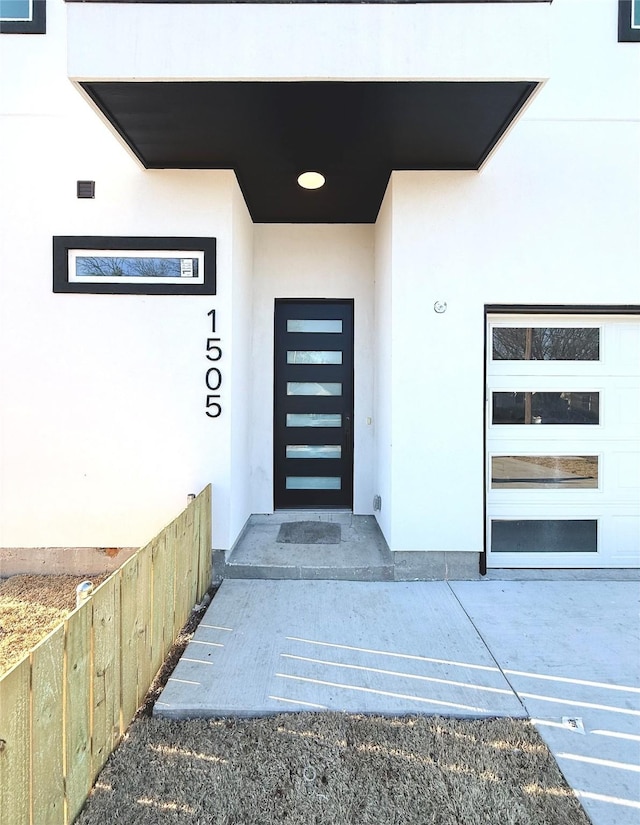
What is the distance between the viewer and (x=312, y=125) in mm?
3086

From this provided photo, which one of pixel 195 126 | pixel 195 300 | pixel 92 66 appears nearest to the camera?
pixel 92 66

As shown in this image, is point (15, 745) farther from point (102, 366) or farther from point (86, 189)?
point (86, 189)

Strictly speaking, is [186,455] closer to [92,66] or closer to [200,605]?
[200,605]

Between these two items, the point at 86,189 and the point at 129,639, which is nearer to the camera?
the point at 129,639

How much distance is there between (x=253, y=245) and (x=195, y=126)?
1.63m

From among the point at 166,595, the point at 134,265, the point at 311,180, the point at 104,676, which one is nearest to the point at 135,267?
the point at 134,265

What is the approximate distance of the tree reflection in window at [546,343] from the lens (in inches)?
152

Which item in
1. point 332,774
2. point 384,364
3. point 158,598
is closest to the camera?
point 332,774

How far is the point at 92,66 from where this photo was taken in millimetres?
2662

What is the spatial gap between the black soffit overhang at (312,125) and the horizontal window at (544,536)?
323cm

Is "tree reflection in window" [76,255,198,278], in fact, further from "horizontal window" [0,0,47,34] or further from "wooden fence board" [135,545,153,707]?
"wooden fence board" [135,545,153,707]

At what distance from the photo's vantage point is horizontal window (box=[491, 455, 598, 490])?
12.7ft

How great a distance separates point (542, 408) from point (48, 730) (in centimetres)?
403

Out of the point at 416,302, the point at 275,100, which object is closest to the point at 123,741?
the point at 416,302
